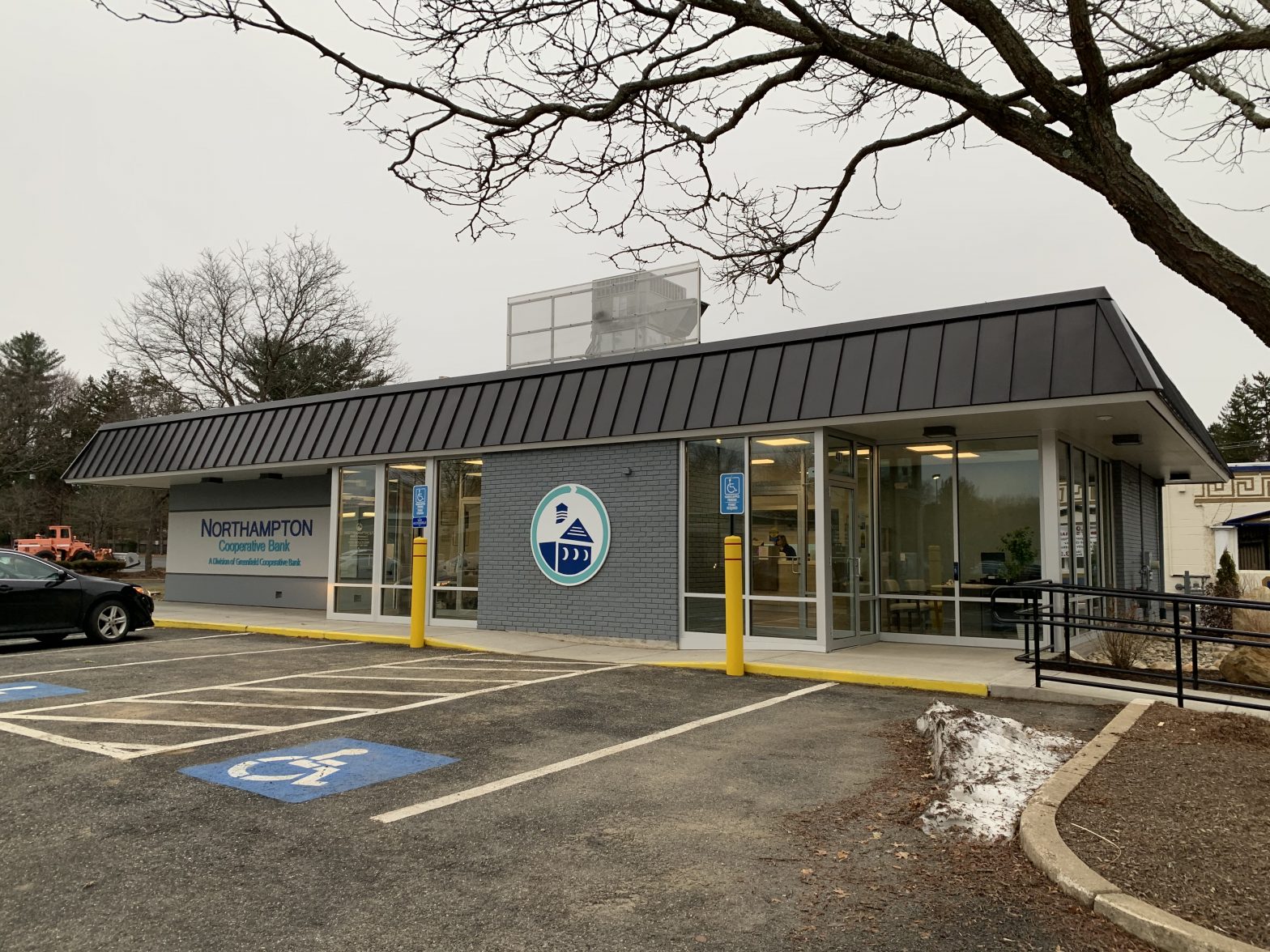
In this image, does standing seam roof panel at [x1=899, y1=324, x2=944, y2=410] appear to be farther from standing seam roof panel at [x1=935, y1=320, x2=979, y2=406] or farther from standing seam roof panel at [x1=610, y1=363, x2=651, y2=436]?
standing seam roof panel at [x1=610, y1=363, x2=651, y2=436]

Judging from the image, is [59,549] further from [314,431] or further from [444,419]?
[444,419]

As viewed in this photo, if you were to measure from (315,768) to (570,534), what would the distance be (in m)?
7.92

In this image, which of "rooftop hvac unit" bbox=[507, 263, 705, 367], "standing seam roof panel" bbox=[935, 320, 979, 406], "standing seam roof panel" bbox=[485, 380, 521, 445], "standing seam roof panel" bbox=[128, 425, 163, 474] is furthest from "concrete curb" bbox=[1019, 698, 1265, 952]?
"standing seam roof panel" bbox=[128, 425, 163, 474]

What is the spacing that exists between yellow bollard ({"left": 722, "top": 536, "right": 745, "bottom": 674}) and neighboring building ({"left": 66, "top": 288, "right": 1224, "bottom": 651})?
1.63 metres

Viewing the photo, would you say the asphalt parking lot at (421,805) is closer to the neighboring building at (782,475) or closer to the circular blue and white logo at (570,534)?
the neighboring building at (782,475)

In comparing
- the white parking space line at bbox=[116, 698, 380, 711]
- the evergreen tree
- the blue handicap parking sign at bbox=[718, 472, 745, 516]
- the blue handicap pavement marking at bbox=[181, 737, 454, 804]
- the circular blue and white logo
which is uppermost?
the evergreen tree

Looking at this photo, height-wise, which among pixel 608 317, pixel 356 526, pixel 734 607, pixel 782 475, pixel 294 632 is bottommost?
pixel 294 632

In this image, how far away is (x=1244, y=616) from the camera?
591 inches

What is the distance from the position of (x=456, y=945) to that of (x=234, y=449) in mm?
17352

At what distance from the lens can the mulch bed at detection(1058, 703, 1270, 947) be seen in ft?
11.4

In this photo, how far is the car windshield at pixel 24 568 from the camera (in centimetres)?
1234

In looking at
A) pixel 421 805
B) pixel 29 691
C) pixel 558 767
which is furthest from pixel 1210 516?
pixel 29 691

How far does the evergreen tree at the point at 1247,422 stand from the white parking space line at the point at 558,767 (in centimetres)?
6813

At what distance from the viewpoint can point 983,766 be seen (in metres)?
5.46
